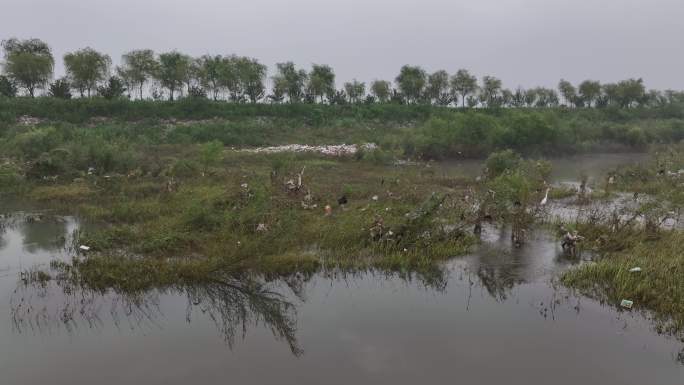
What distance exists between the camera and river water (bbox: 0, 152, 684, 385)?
6.47 meters

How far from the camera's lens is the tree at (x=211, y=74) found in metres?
44.8

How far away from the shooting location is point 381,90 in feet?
182

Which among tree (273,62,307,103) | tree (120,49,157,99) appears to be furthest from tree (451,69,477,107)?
tree (120,49,157,99)

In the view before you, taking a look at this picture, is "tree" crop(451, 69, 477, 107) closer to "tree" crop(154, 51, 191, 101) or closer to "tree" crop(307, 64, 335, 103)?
"tree" crop(307, 64, 335, 103)

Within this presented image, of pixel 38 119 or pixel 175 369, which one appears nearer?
pixel 175 369

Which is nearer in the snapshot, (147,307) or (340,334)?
(340,334)

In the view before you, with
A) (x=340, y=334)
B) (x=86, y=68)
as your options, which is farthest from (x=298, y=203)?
(x=86, y=68)

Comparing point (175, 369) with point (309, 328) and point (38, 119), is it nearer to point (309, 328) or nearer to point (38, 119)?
point (309, 328)

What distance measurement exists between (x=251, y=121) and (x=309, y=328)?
1306 inches

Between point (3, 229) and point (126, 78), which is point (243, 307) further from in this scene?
point (126, 78)

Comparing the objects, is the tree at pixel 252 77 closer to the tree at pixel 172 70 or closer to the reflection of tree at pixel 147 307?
the tree at pixel 172 70

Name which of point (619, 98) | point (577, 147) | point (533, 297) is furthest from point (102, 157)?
point (619, 98)

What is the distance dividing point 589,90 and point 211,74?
44.6 metres

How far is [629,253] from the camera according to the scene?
10.1 meters
